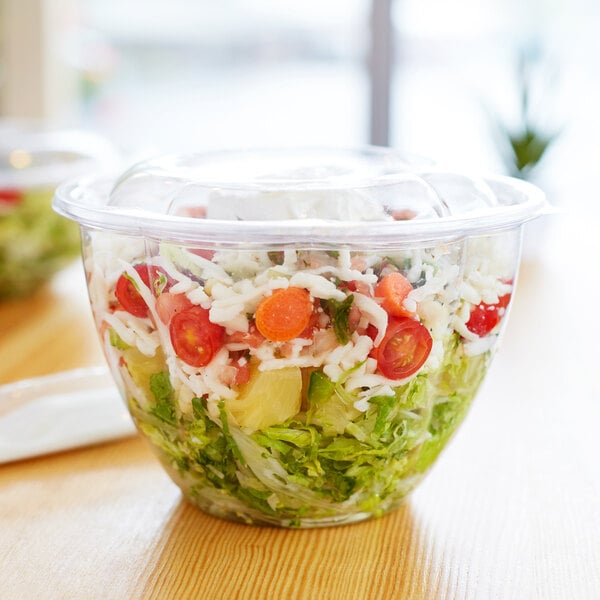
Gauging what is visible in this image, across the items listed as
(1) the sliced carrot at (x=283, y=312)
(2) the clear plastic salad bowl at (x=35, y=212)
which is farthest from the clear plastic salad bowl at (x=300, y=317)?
(2) the clear plastic salad bowl at (x=35, y=212)

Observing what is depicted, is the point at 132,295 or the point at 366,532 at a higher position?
the point at 132,295

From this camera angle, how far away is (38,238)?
1626mm

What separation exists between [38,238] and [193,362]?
93 centimetres

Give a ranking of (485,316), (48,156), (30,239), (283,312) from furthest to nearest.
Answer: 1. (48,156)
2. (30,239)
3. (485,316)
4. (283,312)

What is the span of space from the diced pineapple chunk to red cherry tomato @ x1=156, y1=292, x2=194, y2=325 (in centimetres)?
7

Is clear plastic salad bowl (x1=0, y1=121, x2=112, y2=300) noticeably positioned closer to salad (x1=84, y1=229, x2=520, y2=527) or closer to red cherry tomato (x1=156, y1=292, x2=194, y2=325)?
salad (x1=84, y1=229, x2=520, y2=527)

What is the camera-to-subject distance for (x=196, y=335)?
76 cm

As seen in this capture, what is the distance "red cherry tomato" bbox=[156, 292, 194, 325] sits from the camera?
77 centimetres

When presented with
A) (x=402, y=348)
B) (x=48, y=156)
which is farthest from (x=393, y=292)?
(x=48, y=156)

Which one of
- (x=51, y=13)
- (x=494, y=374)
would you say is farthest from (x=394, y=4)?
(x=494, y=374)

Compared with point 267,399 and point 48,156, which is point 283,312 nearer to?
point 267,399

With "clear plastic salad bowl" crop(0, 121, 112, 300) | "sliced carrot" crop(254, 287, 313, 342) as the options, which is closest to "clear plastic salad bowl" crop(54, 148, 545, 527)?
"sliced carrot" crop(254, 287, 313, 342)

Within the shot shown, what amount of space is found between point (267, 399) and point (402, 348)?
111 mm

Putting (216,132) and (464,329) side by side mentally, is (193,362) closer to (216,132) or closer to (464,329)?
(464,329)
